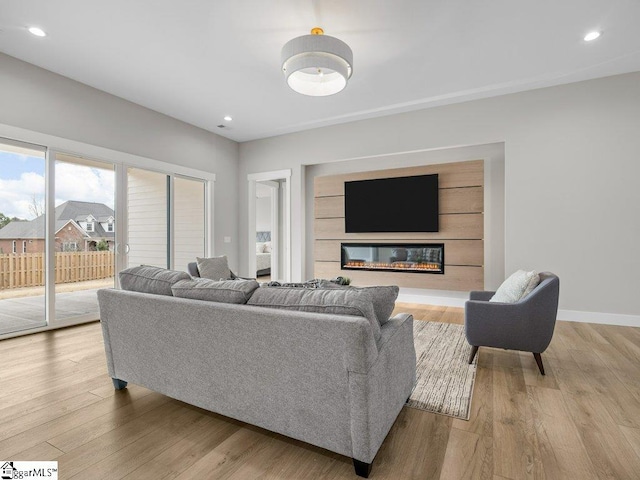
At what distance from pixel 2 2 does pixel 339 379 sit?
12.7ft

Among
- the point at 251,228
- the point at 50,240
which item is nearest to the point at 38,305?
the point at 50,240

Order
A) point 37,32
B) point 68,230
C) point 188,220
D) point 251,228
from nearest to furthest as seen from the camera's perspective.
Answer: point 37,32, point 68,230, point 188,220, point 251,228

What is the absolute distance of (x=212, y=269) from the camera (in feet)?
14.2

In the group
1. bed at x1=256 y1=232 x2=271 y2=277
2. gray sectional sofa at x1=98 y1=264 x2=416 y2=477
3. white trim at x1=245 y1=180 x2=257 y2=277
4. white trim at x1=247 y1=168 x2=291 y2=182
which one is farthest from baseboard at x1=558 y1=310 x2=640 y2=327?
bed at x1=256 y1=232 x2=271 y2=277

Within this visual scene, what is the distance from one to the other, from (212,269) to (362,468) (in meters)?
3.37

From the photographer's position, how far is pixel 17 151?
3.59 meters

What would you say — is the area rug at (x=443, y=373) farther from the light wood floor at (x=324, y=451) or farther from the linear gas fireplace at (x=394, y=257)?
the linear gas fireplace at (x=394, y=257)

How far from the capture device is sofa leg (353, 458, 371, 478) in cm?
143

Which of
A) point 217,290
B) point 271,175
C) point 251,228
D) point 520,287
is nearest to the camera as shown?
point 217,290

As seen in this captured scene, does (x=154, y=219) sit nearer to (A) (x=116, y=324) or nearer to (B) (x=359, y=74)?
(A) (x=116, y=324)

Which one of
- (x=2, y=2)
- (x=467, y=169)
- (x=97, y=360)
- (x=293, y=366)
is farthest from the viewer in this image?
(x=467, y=169)

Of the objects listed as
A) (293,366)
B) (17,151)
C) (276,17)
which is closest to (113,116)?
(17,151)

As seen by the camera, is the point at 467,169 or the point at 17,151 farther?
the point at 467,169

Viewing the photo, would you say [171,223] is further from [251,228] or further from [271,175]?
[271,175]
